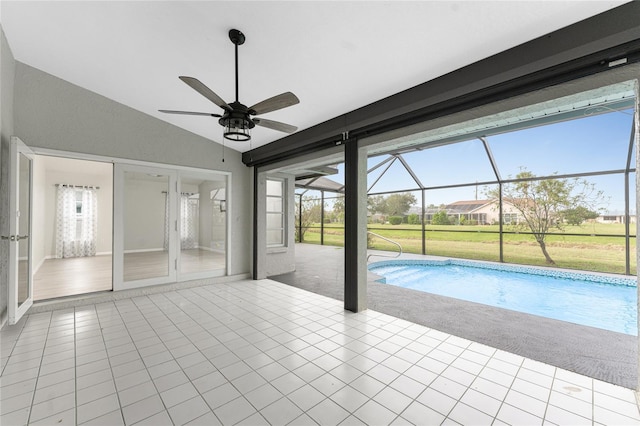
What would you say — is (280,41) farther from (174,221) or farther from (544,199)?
(544,199)

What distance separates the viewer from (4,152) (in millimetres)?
2842

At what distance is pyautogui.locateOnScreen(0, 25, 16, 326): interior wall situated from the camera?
2.79m

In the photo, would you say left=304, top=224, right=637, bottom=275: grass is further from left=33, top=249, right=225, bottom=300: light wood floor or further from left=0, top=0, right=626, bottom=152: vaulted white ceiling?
left=33, top=249, right=225, bottom=300: light wood floor

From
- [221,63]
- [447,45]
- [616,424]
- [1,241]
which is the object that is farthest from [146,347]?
[447,45]

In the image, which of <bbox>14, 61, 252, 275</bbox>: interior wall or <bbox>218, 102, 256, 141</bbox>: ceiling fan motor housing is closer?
<bbox>218, 102, 256, 141</bbox>: ceiling fan motor housing

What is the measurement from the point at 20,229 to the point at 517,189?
1037 cm

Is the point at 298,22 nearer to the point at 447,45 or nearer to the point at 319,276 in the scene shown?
the point at 447,45

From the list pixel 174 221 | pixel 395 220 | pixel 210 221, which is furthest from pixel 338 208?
pixel 174 221

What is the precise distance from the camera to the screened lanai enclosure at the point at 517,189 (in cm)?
529

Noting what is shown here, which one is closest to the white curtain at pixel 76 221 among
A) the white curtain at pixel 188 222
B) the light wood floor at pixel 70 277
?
the light wood floor at pixel 70 277

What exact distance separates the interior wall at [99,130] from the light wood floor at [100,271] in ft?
1.89

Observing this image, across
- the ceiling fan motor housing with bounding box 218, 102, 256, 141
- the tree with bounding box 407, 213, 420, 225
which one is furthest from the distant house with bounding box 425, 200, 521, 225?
the ceiling fan motor housing with bounding box 218, 102, 256, 141

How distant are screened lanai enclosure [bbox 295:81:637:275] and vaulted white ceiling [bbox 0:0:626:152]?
3.06ft

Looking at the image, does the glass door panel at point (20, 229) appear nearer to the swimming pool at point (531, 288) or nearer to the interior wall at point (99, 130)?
the interior wall at point (99, 130)
